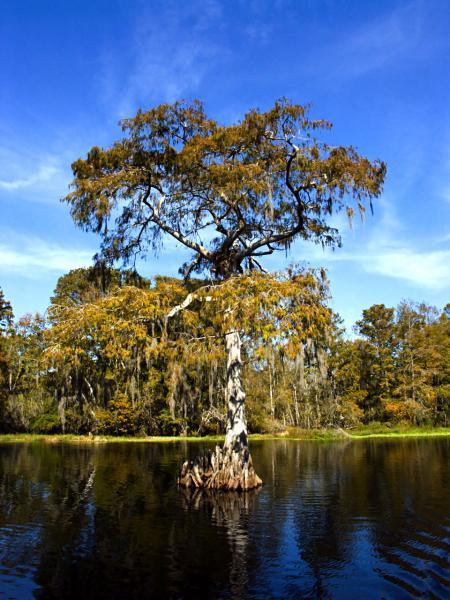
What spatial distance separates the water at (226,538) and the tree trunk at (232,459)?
62 cm

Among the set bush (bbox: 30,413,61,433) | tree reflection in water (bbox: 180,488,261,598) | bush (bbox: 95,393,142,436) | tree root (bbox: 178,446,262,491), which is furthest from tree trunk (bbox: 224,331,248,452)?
bush (bbox: 30,413,61,433)

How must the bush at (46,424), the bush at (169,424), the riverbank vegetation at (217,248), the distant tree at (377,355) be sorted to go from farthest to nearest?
the distant tree at (377,355)
the bush at (169,424)
the bush at (46,424)
the riverbank vegetation at (217,248)

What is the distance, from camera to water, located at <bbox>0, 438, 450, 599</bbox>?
7.35 metres

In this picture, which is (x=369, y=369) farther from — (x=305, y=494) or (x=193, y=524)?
(x=193, y=524)

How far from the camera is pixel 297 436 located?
147 feet

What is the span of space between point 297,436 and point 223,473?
30.8m

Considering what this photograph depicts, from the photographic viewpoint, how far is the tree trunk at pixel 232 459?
15.3 metres

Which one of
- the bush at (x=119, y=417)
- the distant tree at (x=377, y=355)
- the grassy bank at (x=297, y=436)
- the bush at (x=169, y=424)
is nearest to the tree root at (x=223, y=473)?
the grassy bank at (x=297, y=436)

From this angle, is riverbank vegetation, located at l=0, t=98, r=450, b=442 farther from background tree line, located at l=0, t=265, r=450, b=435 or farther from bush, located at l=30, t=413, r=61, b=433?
bush, located at l=30, t=413, r=61, b=433

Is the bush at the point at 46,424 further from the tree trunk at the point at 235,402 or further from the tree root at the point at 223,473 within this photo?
the tree trunk at the point at 235,402

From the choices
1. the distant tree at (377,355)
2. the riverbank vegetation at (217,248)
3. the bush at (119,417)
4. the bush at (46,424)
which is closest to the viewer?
the riverbank vegetation at (217,248)

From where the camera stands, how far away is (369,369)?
179 ft

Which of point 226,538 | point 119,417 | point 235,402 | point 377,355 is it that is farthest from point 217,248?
point 377,355

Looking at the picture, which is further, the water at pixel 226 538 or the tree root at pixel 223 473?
the tree root at pixel 223 473
